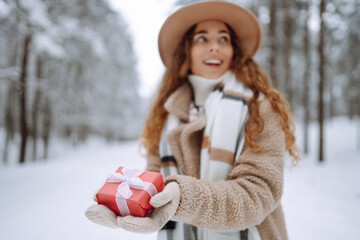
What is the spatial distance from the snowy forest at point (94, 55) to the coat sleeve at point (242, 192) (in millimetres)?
868

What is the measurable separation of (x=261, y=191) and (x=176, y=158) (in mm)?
622

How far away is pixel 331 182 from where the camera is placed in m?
6.13

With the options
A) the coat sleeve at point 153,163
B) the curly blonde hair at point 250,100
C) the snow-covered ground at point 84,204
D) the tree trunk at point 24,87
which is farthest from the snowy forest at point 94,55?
the snow-covered ground at point 84,204

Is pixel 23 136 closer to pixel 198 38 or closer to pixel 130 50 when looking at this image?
Result: pixel 198 38

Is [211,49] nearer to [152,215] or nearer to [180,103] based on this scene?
[180,103]

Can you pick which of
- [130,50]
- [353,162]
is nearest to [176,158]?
[353,162]

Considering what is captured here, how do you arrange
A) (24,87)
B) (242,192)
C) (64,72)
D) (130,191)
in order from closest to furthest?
(130,191)
(242,192)
(24,87)
(64,72)

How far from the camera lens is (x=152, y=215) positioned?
0.93m

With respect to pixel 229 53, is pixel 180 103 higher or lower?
lower

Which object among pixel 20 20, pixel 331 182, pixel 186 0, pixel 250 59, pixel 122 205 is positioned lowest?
pixel 331 182

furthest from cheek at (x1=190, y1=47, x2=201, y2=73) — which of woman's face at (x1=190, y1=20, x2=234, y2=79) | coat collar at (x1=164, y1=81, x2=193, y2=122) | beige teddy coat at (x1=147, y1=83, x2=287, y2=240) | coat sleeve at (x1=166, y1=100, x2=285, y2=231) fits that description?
coat sleeve at (x1=166, y1=100, x2=285, y2=231)

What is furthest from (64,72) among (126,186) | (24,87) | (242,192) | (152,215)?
(242,192)

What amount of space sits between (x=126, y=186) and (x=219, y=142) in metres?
0.62

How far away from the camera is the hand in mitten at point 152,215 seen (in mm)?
845
